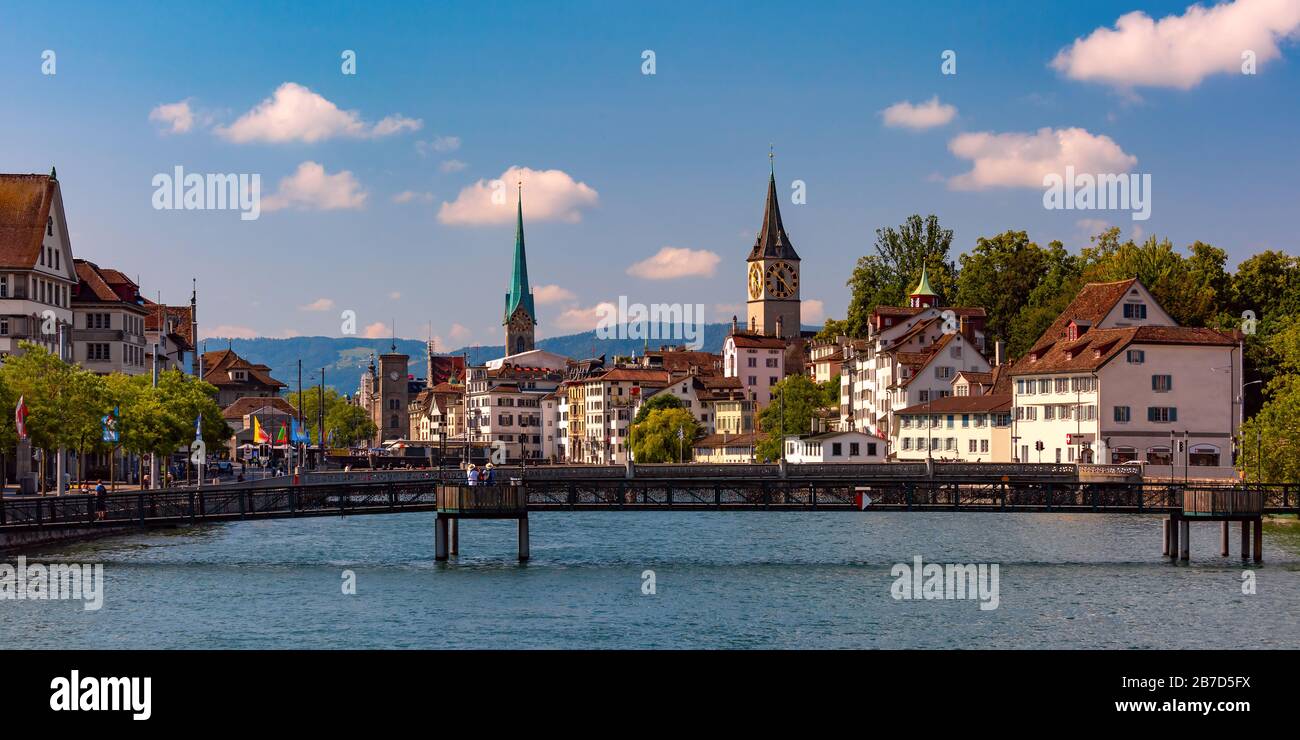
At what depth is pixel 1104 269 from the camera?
15600 cm

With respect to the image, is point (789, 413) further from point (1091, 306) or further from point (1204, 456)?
point (1204, 456)

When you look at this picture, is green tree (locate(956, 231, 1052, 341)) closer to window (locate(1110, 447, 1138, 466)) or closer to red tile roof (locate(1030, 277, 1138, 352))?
red tile roof (locate(1030, 277, 1138, 352))

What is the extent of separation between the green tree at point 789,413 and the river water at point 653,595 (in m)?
81.1

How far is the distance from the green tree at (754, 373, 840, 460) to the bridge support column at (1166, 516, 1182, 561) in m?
95.2

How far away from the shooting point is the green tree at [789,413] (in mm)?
173250

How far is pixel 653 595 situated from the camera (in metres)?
56.1

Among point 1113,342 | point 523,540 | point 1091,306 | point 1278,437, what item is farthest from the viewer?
point 1091,306

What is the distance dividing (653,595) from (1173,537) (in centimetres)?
2867

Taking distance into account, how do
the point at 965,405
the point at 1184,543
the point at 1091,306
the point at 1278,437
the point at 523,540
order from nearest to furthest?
the point at 523,540 → the point at 1184,543 → the point at 1278,437 → the point at 1091,306 → the point at 965,405

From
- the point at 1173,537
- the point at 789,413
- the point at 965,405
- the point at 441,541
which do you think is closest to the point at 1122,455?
the point at 965,405

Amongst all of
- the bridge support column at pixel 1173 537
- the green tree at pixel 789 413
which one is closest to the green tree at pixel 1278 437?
the bridge support column at pixel 1173 537

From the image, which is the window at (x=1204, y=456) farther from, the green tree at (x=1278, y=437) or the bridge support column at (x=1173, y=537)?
the bridge support column at (x=1173, y=537)
